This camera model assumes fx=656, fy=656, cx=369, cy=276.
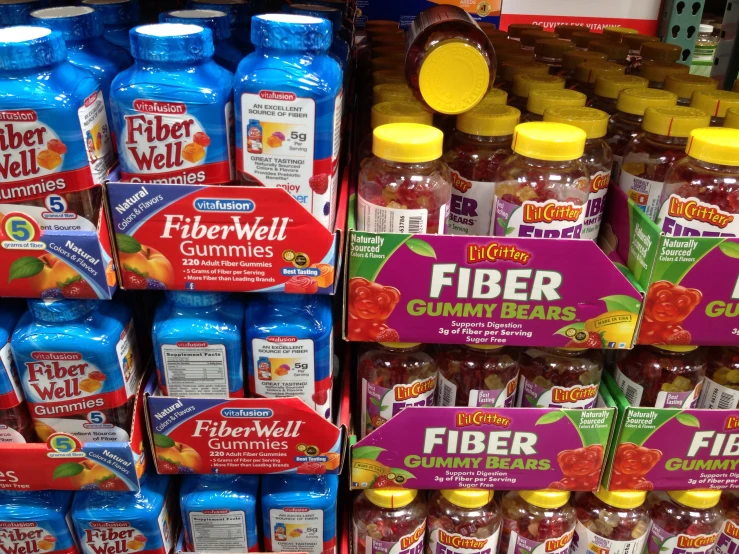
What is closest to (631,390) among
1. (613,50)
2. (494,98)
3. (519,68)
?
(494,98)

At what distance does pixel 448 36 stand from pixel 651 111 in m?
0.39

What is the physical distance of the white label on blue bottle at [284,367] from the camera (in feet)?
3.43

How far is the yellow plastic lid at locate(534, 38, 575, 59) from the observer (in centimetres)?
169

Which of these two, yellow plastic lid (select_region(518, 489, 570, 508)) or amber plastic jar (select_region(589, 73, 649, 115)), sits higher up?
amber plastic jar (select_region(589, 73, 649, 115))

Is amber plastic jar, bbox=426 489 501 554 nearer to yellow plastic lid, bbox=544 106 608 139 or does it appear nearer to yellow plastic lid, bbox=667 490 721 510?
yellow plastic lid, bbox=667 490 721 510

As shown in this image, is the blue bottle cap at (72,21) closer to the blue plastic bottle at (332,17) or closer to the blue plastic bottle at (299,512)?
the blue plastic bottle at (332,17)

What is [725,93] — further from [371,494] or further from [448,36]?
[371,494]

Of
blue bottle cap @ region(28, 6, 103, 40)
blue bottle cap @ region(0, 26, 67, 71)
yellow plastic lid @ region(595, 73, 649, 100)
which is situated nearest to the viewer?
blue bottle cap @ region(0, 26, 67, 71)

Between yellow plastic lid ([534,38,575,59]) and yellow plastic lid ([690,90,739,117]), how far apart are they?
48 centimetres

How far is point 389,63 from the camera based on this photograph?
4.77 ft

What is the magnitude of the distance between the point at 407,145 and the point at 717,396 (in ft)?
2.49

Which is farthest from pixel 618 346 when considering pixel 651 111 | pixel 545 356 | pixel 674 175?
pixel 651 111

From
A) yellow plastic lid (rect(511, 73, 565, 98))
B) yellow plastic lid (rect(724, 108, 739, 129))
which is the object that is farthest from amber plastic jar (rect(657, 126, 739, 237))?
yellow plastic lid (rect(511, 73, 565, 98))

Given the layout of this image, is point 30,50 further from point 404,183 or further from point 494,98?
point 494,98
